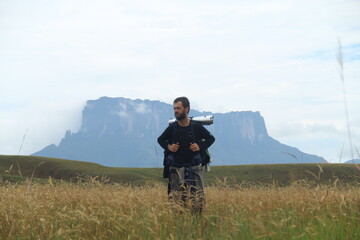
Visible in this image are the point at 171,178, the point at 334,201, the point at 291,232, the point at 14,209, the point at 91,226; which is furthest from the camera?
the point at 171,178

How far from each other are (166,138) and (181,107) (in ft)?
2.31

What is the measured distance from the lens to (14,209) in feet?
18.1

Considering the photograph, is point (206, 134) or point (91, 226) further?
point (206, 134)

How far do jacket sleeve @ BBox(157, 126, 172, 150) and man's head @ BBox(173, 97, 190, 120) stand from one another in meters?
0.33

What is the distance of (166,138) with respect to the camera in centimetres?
794

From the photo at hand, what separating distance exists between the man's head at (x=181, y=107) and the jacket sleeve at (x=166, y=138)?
1.08 feet

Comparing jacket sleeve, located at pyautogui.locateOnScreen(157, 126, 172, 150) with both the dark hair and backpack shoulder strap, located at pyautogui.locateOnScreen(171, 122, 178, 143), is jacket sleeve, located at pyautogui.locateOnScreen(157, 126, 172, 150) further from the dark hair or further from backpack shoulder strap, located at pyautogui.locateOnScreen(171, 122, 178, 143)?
the dark hair

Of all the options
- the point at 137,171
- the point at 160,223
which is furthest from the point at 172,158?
the point at 137,171

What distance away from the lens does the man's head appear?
7.56m

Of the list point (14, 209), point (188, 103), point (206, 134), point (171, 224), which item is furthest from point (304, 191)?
point (14, 209)

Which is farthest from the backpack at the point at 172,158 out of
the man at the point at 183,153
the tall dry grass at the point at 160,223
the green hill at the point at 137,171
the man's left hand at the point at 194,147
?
the green hill at the point at 137,171

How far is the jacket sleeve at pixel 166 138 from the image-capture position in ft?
25.5

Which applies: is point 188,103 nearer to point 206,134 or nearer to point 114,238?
point 206,134

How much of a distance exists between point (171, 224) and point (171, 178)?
9.33 feet
